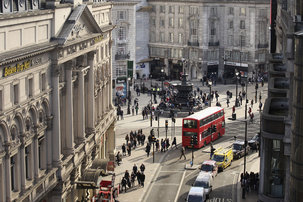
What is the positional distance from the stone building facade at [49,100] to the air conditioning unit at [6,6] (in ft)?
0.19

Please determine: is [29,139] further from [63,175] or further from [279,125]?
[279,125]

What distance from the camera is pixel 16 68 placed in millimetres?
41562

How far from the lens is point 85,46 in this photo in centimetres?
5884

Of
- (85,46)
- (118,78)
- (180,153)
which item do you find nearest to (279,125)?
(85,46)

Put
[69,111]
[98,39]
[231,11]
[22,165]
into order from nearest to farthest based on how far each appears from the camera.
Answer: [22,165]
[69,111]
[98,39]
[231,11]

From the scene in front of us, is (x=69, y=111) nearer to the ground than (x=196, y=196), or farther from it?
farther from it

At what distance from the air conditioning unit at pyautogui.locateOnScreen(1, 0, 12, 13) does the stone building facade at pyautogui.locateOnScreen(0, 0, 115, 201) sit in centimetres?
6

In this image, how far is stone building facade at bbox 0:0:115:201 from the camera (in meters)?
40.9

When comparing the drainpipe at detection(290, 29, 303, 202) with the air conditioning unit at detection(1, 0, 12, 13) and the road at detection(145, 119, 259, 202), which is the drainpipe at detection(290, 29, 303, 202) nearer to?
the air conditioning unit at detection(1, 0, 12, 13)

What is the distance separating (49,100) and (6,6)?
1002 centimetres

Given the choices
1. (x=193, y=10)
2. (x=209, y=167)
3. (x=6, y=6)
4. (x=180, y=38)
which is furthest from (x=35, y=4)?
(x=180, y=38)

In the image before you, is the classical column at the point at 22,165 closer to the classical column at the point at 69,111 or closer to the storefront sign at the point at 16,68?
the storefront sign at the point at 16,68

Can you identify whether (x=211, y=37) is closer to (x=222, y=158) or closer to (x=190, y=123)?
(x=190, y=123)

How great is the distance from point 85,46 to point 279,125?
24.0 metres
